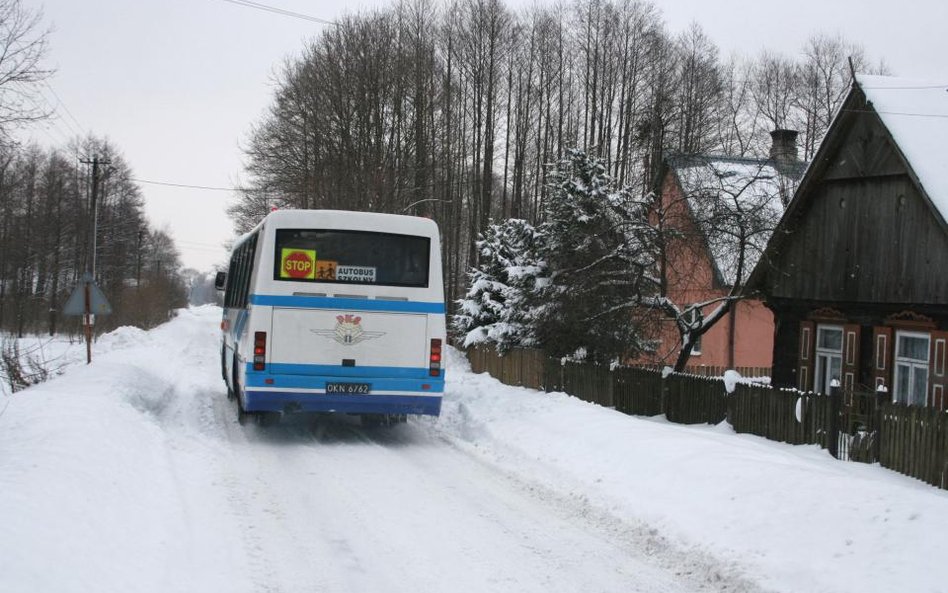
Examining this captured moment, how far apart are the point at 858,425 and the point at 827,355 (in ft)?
26.1

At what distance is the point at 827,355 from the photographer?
21.0 metres

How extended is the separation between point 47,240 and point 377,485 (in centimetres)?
5838

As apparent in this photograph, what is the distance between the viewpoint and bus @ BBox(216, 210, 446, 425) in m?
12.8

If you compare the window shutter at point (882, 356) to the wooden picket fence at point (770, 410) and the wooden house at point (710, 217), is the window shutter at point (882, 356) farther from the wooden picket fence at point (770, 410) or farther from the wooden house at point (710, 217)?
the wooden picket fence at point (770, 410)

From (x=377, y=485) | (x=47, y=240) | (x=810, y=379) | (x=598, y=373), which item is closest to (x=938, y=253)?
(x=810, y=379)

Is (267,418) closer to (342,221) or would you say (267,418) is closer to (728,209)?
(342,221)

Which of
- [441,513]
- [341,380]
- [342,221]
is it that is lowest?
[441,513]

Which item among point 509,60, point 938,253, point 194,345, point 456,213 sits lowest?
point 194,345

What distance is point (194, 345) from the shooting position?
3984cm

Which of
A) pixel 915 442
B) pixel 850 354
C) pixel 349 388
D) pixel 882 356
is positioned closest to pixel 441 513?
pixel 349 388

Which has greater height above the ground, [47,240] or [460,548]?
[47,240]

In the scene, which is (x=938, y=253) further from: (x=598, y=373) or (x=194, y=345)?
(x=194, y=345)

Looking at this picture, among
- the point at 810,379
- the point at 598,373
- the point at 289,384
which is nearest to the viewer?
the point at 289,384

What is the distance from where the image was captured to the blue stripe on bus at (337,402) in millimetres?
12789
